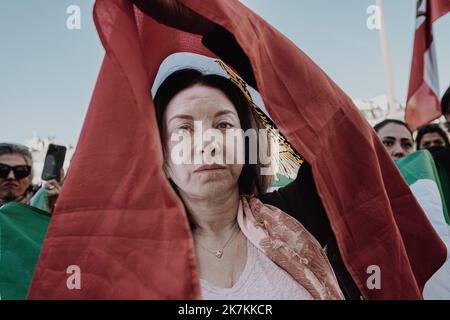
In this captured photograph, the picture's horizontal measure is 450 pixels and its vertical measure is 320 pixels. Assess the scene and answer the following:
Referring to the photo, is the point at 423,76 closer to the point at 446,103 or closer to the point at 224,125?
the point at 446,103

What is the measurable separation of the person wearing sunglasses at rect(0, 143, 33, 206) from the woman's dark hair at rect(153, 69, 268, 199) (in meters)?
1.42

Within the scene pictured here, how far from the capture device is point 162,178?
897mm

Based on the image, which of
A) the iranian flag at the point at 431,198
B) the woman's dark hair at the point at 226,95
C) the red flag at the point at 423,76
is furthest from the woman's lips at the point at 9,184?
the red flag at the point at 423,76

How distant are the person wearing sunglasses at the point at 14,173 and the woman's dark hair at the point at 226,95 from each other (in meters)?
1.42

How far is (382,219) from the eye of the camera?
109cm

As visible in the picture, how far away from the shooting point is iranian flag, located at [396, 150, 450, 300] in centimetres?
149

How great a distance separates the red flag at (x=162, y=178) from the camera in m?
0.89

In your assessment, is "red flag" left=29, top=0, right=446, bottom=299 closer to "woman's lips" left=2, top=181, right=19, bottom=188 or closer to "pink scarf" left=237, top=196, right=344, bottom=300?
"pink scarf" left=237, top=196, right=344, bottom=300

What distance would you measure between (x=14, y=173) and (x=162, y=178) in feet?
5.42

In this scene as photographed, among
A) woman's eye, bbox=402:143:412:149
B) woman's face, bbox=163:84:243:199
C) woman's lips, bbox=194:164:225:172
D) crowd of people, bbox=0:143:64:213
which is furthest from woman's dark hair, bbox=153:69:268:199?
woman's eye, bbox=402:143:412:149

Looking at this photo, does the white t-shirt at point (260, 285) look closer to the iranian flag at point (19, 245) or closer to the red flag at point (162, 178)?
the red flag at point (162, 178)

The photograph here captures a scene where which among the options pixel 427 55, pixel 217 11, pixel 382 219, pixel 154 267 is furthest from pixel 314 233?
pixel 427 55

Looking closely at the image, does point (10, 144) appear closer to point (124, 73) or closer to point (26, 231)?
point (26, 231)
